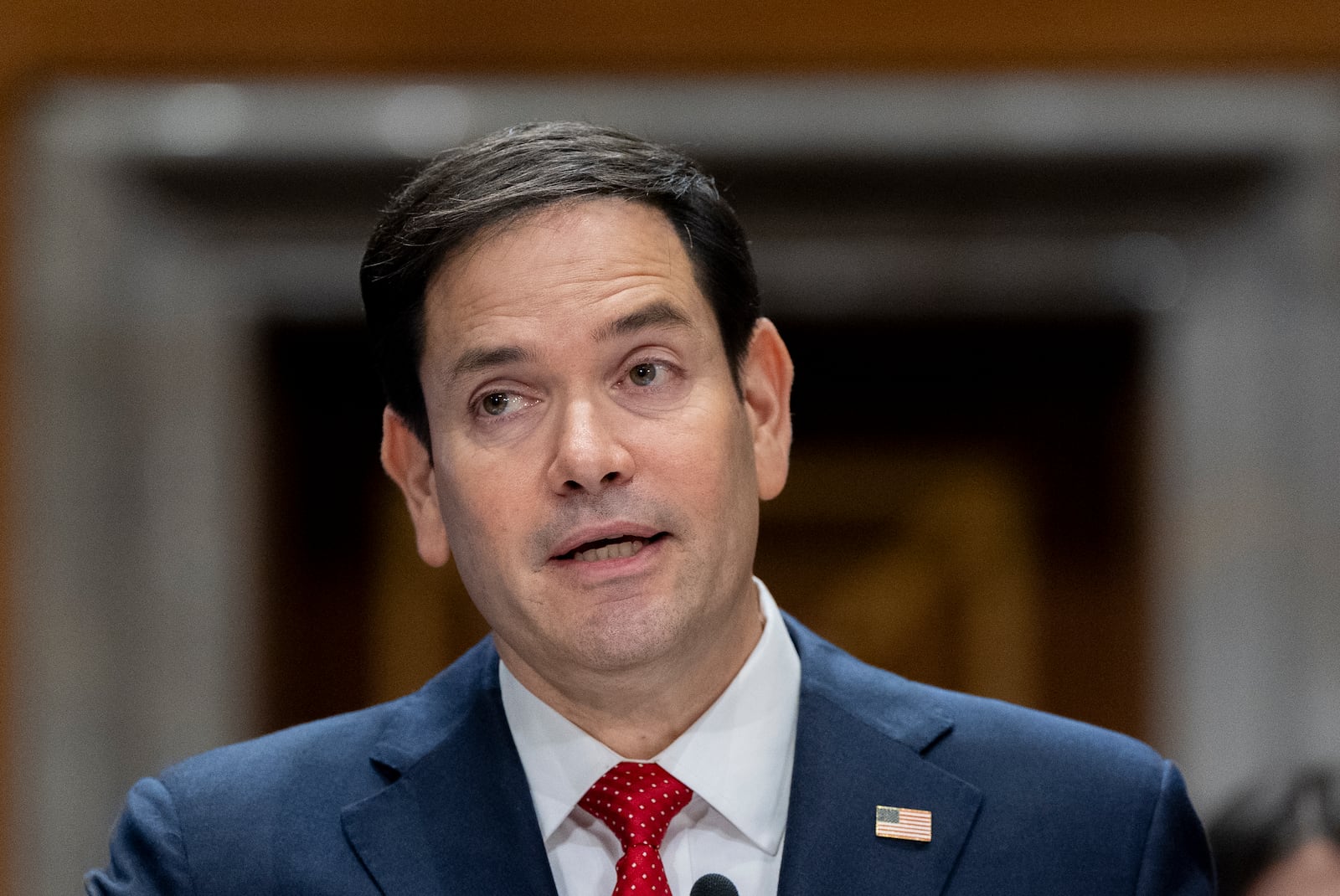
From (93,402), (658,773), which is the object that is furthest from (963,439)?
(658,773)

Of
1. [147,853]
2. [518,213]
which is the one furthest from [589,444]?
[147,853]

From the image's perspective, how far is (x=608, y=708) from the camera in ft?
7.11

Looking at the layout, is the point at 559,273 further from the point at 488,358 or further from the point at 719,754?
the point at 719,754

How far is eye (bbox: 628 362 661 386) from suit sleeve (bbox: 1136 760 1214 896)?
0.86 m

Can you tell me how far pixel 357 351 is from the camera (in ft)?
15.7

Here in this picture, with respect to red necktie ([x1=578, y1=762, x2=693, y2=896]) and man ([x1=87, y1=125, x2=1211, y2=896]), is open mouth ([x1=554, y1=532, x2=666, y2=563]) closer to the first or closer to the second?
man ([x1=87, y1=125, x2=1211, y2=896])

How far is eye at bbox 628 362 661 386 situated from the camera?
210cm

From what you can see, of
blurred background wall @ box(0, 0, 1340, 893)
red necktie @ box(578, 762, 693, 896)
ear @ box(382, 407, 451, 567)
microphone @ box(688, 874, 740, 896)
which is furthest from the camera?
blurred background wall @ box(0, 0, 1340, 893)

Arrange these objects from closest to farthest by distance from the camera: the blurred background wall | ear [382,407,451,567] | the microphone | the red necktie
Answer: the microphone < the red necktie < ear [382,407,451,567] < the blurred background wall

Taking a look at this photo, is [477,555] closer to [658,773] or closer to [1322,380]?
[658,773]

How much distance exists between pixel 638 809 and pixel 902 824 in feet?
1.11

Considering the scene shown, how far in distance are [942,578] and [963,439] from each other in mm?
420

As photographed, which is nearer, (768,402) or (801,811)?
(801,811)

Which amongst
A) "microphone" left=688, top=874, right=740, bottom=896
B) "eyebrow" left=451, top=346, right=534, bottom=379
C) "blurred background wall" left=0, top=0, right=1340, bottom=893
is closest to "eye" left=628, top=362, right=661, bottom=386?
"eyebrow" left=451, top=346, right=534, bottom=379
